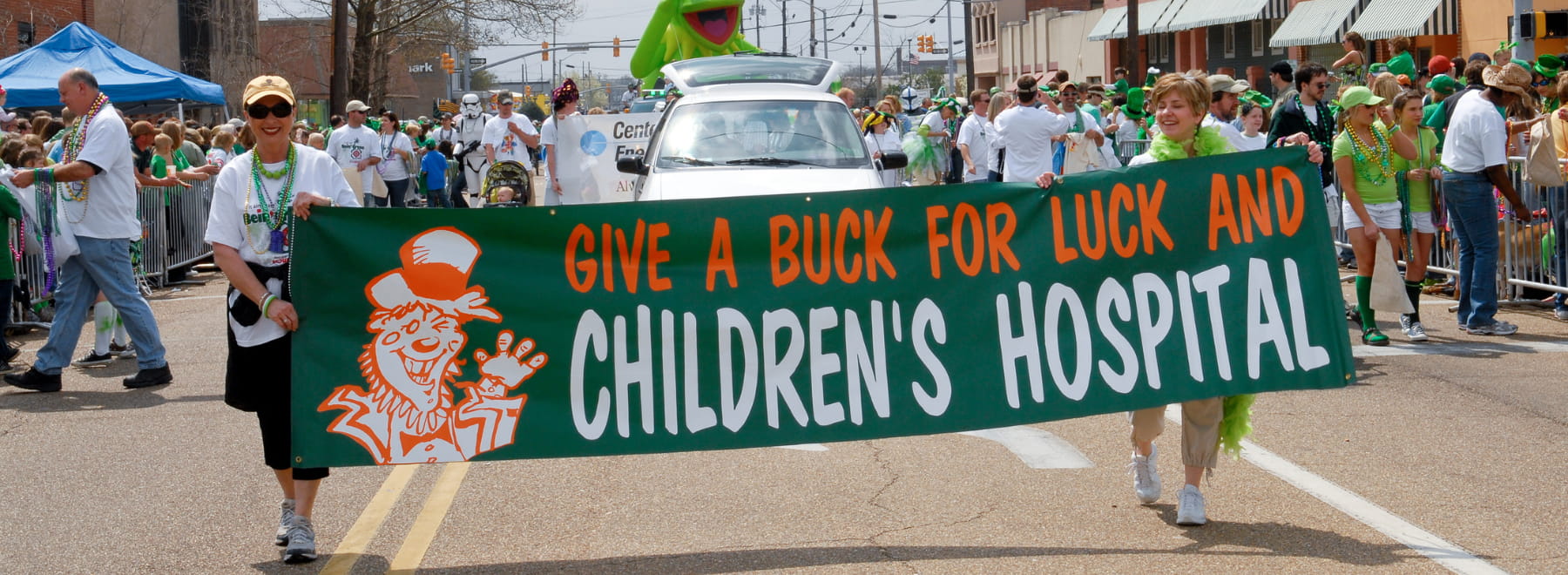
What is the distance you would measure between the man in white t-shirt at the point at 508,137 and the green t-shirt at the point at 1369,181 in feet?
31.9

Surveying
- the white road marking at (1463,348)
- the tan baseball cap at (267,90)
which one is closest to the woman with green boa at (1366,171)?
the white road marking at (1463,348)

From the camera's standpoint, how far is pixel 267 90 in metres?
5.38

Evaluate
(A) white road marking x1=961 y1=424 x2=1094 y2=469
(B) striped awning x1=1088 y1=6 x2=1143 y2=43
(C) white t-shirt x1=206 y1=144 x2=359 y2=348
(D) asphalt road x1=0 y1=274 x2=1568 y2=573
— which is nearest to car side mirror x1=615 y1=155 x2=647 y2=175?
(D) asphalt road x1=0 y1=274 x2=1568 y2=573

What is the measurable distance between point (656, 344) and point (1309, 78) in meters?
6.67

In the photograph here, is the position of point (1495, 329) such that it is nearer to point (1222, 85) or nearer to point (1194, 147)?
point (1222, 85)

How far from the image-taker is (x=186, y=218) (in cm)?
1700

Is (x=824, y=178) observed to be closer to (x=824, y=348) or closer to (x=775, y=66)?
(x=775, y=66)

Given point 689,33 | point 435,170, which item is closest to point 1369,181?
point 435,170

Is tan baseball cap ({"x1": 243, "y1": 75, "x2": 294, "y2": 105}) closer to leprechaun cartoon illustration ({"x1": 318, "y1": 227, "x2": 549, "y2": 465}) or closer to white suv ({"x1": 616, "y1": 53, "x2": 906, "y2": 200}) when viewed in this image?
leprechaun cartoon illustration ({"x1": 318, "y1": 227, "x2": 549, "y2": 465})

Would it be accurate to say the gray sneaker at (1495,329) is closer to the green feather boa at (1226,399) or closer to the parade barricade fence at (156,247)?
the green feather boa at (1226,399)

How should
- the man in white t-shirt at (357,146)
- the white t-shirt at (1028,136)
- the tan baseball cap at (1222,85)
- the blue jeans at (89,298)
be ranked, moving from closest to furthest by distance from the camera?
the blue jeans at (89,298)
the tan baseball cap at (1222,85)
the white t-shirt at (1028,136)
the man in white t-shirt at (357,146)

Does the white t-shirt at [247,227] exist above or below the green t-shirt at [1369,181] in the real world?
below

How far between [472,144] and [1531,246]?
1242 cm

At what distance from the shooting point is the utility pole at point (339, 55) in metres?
30.6
